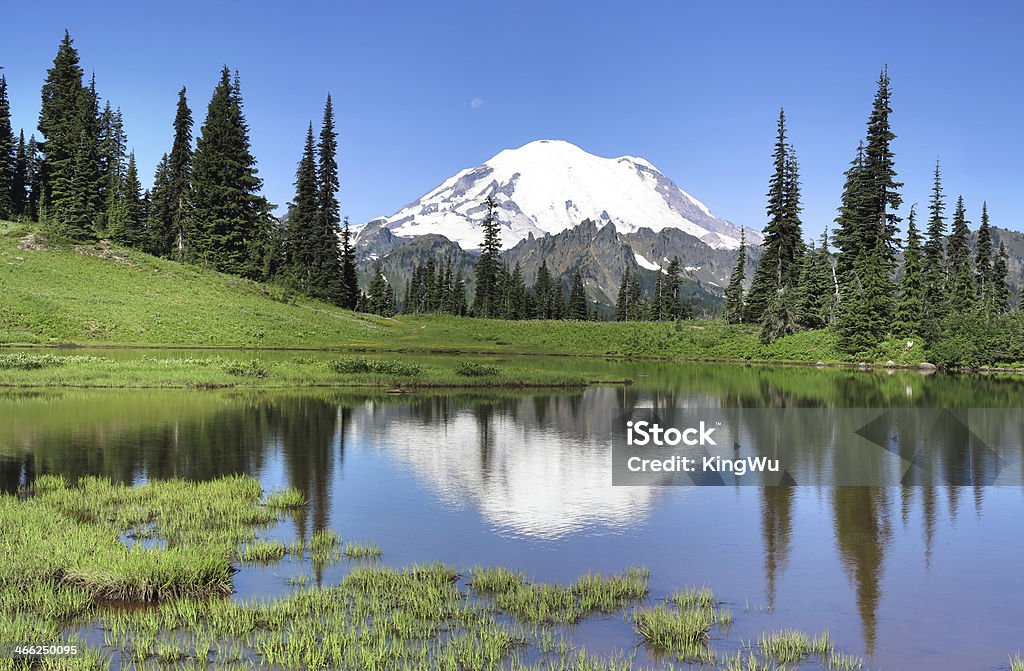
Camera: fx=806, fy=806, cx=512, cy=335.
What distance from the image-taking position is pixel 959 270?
118m

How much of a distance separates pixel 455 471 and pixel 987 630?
1536 cm

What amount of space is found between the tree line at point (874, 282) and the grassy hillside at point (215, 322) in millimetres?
4967

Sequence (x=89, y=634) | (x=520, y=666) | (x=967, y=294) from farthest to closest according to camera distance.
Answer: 1. (x=967, y=294)
2. (x=89, y=634)
3. (x=520, y=666)

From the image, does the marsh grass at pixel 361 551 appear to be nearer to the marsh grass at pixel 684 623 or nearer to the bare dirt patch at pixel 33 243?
the marsh grass at pixel 684 623

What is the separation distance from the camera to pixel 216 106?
338 ft

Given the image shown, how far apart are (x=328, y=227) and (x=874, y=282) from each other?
68.9 m

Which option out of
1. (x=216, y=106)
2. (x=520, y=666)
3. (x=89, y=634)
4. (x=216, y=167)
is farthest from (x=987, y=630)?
(x=216, y=106)

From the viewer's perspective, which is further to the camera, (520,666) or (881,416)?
(881,416)

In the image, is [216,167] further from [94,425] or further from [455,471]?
[455,471]

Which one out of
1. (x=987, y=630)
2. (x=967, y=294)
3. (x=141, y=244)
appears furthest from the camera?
(x=967, y=294)

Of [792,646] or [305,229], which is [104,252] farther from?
[792,646]

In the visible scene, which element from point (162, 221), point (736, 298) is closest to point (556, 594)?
point (162, 221)

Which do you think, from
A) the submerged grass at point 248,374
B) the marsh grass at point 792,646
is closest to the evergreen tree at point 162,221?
the submerged grass at point 248,374

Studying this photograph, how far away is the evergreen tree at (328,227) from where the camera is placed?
4099 inches
